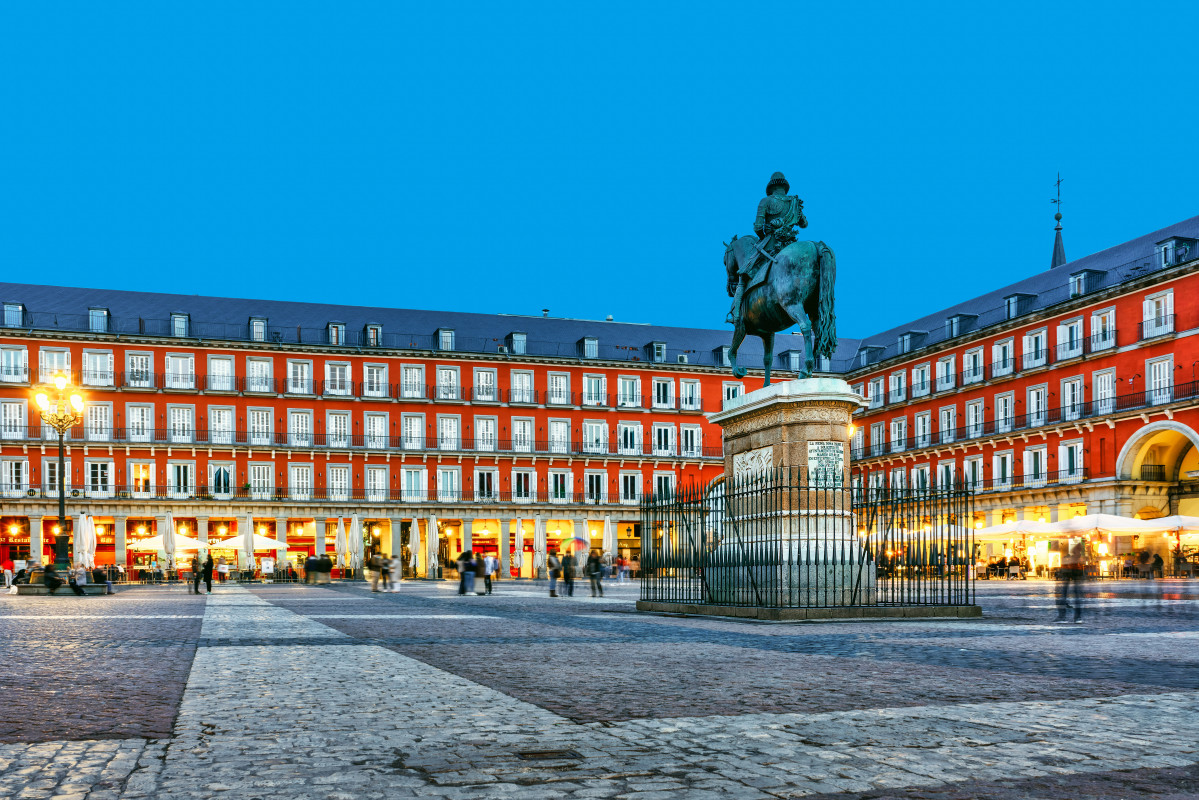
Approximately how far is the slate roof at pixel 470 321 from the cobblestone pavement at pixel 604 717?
156ft

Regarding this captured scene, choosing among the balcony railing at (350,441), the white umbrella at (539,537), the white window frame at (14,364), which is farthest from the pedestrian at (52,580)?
the white umbrella at (539,537)

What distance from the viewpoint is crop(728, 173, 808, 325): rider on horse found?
1695 cm

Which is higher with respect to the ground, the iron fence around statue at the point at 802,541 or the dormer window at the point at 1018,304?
the dormer window at the point at 1018,304

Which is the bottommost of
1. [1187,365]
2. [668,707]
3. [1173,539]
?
[1173,539]

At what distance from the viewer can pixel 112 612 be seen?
19234 millimetres

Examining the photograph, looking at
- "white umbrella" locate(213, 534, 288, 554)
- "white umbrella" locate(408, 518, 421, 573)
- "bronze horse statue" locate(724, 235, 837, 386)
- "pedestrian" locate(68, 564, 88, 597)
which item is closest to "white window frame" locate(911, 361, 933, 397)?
"white umbrella" locate(408, 518, 421, 573)

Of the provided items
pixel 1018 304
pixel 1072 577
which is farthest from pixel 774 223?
pixel 1018 304

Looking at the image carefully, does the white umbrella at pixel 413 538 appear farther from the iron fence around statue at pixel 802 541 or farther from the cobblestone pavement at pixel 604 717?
the cobblestone pavement at pixel 604 717

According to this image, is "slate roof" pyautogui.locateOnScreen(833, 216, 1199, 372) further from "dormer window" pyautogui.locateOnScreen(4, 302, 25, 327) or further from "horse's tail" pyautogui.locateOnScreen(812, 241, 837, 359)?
"dormer window" pyautogui.locateOnScreen(4, 302, 25, 327)

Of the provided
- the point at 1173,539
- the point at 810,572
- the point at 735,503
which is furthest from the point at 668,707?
the point at 1173,539

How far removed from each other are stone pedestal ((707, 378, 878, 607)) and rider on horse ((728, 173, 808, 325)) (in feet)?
7.25

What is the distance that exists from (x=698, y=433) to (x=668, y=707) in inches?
2506

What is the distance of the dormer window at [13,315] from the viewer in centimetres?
5850

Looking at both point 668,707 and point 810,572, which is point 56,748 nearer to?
point 668,707
